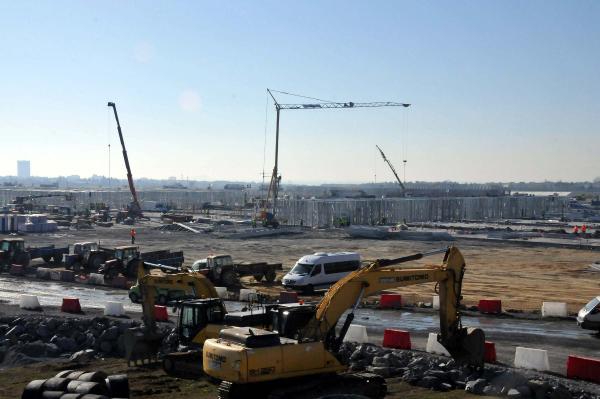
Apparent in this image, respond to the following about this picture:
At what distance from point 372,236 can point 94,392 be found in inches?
2383

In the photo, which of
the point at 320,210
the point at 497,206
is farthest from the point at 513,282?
the point at 497,206

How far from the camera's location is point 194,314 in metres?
18.4

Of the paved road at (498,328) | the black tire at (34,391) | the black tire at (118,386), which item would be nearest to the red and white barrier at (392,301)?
the paved road at (498,328)

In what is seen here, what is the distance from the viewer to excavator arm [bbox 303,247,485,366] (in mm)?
16406

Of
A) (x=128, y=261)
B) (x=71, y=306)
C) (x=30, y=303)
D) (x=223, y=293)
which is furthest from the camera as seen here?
(x=128, y=261)

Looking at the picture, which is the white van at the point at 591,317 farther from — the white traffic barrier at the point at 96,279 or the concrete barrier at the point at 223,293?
the white traffic barrier at the point at 96,279

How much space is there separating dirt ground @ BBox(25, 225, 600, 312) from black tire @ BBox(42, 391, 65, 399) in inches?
824

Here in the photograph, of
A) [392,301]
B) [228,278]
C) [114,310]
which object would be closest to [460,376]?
[392,301]

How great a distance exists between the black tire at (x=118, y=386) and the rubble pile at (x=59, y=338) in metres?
6.71

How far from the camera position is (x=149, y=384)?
18.8 meters

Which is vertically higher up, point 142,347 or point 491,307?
point 491,307

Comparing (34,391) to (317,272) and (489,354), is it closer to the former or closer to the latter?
(489,354)

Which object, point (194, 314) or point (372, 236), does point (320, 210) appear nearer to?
point (372, 236)

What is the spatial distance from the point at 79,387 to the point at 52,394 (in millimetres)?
567
